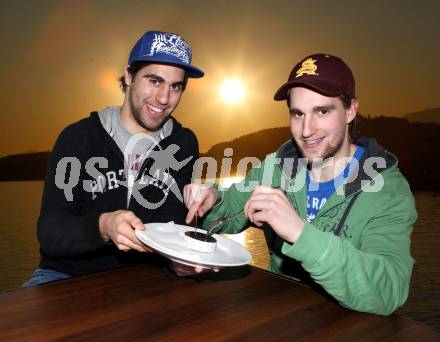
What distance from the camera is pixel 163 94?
2584 mm

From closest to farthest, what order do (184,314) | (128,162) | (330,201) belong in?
(184,314)
(330,201)
(128,162)

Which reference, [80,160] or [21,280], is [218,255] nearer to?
[80,160]

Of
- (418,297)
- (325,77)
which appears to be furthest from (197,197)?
(418,297)

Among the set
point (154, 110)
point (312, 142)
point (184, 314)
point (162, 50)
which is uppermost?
point (162, 50)

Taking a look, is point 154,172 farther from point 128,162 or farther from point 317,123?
point 317,123

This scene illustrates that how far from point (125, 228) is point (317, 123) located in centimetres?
111

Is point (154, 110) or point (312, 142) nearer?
point (312, 142)

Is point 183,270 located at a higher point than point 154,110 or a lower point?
lower

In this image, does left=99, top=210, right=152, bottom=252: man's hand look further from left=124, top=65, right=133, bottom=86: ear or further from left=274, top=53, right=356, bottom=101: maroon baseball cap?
left=124, top=65, right=133, bottom=86: ear

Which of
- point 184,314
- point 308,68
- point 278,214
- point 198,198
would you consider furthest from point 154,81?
point 184,314

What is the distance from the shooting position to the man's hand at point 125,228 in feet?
4.83

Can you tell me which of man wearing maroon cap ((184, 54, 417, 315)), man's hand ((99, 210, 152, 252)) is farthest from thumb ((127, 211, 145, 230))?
man wearing maroon cap ((184, 54, 417, 315))

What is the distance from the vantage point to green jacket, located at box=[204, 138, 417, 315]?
1.28 meters

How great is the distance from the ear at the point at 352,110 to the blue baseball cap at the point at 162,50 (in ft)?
3.63
